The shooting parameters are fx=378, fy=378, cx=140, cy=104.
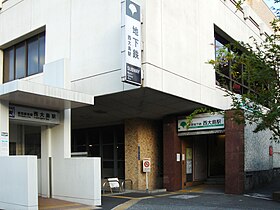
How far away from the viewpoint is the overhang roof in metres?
10.5

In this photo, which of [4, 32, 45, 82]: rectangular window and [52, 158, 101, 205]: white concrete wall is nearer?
[52, 158, 101, 205]: white concrete wall

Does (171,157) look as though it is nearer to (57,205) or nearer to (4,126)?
(57,205)

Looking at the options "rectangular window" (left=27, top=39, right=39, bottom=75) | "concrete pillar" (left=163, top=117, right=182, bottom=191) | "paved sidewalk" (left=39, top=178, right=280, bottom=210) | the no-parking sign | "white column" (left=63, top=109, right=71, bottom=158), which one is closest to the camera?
"paved sidewalk" (left=39, top=178, right=280, bottom=210)

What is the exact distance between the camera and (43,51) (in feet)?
59.1

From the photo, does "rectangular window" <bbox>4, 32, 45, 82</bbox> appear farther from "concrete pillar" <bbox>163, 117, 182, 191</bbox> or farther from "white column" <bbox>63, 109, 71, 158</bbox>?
"concrete pillar" <bbox>163, 117, 182, 191</bbox>

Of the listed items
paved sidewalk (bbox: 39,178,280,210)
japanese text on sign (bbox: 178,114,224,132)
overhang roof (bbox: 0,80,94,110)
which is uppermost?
overhang roof (bbox: 0,80,94,110)

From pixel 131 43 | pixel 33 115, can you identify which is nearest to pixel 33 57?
pixel 33 115

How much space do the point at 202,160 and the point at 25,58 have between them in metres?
10.8

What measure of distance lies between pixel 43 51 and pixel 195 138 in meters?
8.88

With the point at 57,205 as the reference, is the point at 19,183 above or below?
above

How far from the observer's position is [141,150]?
18094 millimetres

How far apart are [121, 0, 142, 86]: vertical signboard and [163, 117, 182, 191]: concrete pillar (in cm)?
598

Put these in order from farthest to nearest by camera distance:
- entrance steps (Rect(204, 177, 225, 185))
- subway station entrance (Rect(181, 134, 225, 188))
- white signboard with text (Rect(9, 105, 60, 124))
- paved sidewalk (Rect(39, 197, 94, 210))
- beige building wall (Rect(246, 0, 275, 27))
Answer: beige building wall (Rect(246, 0, 275, 27)) < entrance steps (Rect(204, 177, 225, 185)) < subway station entrance (Rect(181, 134, 225, 188)) < white signboard with text (Rect(9, 105, 60, 124)) < paved sidewalk (Rect(39, 197, 94, 210))

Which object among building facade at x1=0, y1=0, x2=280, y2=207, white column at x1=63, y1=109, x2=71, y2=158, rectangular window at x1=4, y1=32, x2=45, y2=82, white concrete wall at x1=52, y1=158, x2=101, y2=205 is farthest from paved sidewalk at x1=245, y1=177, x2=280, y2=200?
rectangular window at x1=4, y1=32, x2=45, y2=82
